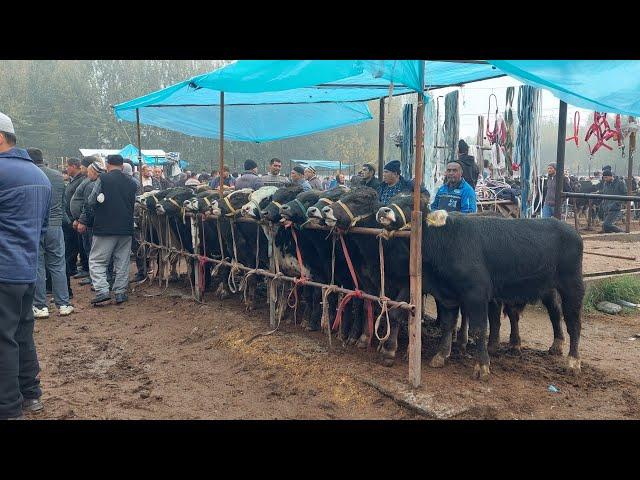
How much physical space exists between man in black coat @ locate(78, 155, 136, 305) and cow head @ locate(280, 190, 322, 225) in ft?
9.65

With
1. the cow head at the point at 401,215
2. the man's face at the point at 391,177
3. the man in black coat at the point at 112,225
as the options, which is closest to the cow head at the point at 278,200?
the man's face at the point at 391,177

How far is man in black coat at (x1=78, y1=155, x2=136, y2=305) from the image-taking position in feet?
25.5

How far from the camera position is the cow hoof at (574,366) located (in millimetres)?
5282

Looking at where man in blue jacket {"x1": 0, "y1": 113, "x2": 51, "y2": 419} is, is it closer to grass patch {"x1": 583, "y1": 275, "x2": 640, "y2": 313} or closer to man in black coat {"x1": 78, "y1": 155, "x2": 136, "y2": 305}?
man in black coat {"x1": 78, "y1": 155, "x2": 136, "y2": 305}

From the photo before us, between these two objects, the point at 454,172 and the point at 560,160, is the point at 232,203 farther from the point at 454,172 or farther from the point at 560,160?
the point at 560,160

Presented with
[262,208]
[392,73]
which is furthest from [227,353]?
[392,73]

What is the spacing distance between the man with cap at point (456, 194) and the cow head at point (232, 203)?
2474 millimetres

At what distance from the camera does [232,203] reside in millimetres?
7309

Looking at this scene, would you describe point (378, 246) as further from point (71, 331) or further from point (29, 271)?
point (71, 331)

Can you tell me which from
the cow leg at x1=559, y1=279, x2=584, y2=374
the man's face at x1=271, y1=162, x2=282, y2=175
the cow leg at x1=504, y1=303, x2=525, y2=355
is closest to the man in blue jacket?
the cow leg at x1=504, y1=303, x2=525, y2=355

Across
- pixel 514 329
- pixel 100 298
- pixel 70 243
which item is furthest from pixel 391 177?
pixel 70 243

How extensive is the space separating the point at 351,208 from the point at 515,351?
7.33ft

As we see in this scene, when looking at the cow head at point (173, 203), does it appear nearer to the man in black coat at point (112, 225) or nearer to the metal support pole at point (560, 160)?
the man in black coat at point (112, 225)

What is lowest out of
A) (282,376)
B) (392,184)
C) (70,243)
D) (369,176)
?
(282,376)
